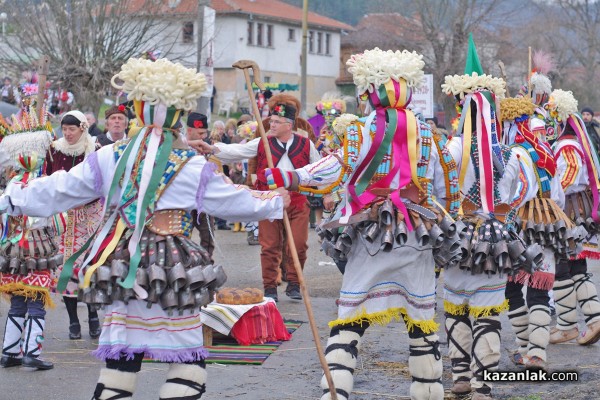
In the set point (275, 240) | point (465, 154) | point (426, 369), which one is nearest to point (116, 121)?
point (275, 240)

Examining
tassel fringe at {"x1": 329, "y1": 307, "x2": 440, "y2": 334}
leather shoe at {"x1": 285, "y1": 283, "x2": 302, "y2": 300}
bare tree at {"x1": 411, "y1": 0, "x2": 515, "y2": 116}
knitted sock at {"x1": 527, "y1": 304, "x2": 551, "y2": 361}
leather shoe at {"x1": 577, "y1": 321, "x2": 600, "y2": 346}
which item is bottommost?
leather shoe at {"x1": 285, "y1": 283, "x2": 302, "y2": 300}

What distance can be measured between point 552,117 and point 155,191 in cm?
Answer: 498

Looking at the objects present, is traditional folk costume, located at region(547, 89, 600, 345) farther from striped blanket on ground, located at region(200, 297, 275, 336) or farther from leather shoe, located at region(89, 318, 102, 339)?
leather shoe, located at region(89, 318, 102, 339)

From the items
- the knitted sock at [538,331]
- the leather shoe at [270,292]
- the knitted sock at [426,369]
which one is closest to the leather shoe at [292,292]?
the leather shoe at [270,292]

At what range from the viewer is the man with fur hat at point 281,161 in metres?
10.6

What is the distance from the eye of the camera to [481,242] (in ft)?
22.3

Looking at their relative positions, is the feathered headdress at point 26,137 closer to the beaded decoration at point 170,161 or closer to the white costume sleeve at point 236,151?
the white costume sleeve at point 236,151

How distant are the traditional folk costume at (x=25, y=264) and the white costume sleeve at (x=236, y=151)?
74.6 inches

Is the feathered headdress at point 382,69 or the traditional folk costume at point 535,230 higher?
the feathered headdress at point 382,69

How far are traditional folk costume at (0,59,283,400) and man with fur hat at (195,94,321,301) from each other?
172 inches

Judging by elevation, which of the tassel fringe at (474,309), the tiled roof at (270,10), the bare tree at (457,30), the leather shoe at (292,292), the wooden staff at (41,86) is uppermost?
the tiled roof at (270,10)

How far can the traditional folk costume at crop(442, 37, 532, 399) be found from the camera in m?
6.83

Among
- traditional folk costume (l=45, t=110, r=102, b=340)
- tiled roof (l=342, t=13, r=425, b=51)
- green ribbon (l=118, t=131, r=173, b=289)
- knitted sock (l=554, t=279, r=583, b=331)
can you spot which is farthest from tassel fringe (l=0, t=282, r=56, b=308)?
tiled roof (l=342, t=13, r=425, b=51)

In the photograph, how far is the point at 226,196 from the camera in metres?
5.61
